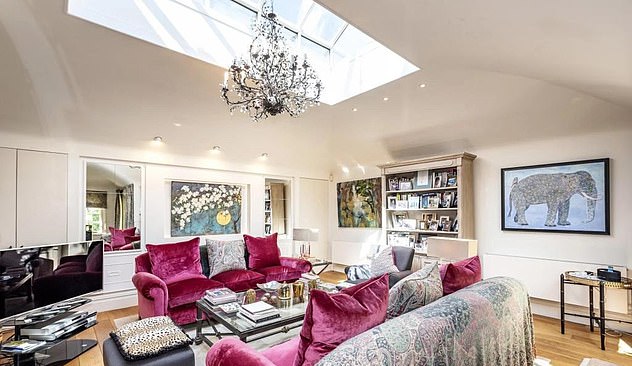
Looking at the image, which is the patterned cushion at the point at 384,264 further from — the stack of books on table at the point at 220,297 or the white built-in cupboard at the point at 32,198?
the white built-in cupboard at the point at 32,198

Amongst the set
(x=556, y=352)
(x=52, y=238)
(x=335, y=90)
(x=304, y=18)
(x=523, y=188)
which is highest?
(x=304, y=18)

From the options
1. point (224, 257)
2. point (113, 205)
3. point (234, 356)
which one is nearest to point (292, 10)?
point (224, 257)

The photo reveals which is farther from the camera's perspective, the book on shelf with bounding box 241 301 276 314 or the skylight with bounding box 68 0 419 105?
the skylight with bounding box 68 0 419 105

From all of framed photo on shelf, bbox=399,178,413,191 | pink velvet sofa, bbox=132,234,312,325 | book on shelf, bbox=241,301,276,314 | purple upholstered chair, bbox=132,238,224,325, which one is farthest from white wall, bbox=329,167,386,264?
book on shelf, bbox=241,301,276,314

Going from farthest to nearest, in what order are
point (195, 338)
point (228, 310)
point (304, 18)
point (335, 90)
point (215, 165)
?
point (215, 165), point (335, 90), point (304, 18), point (195, 338), point (228, 310)

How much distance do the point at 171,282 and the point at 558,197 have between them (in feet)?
15.9

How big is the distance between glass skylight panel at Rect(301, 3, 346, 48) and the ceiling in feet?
3.06

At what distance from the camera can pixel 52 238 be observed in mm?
4027

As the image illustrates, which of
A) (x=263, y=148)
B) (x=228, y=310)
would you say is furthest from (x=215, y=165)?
(x=228, y=310)

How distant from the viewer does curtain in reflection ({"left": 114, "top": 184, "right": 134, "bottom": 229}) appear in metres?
4.61

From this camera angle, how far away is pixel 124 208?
4660 millimetres

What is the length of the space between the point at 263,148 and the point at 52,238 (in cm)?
323

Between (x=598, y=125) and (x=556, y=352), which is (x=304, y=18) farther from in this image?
(x=556, y=352)

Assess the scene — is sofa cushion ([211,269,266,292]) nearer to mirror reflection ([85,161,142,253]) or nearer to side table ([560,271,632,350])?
mirror reflection ([85,161,142,253])
